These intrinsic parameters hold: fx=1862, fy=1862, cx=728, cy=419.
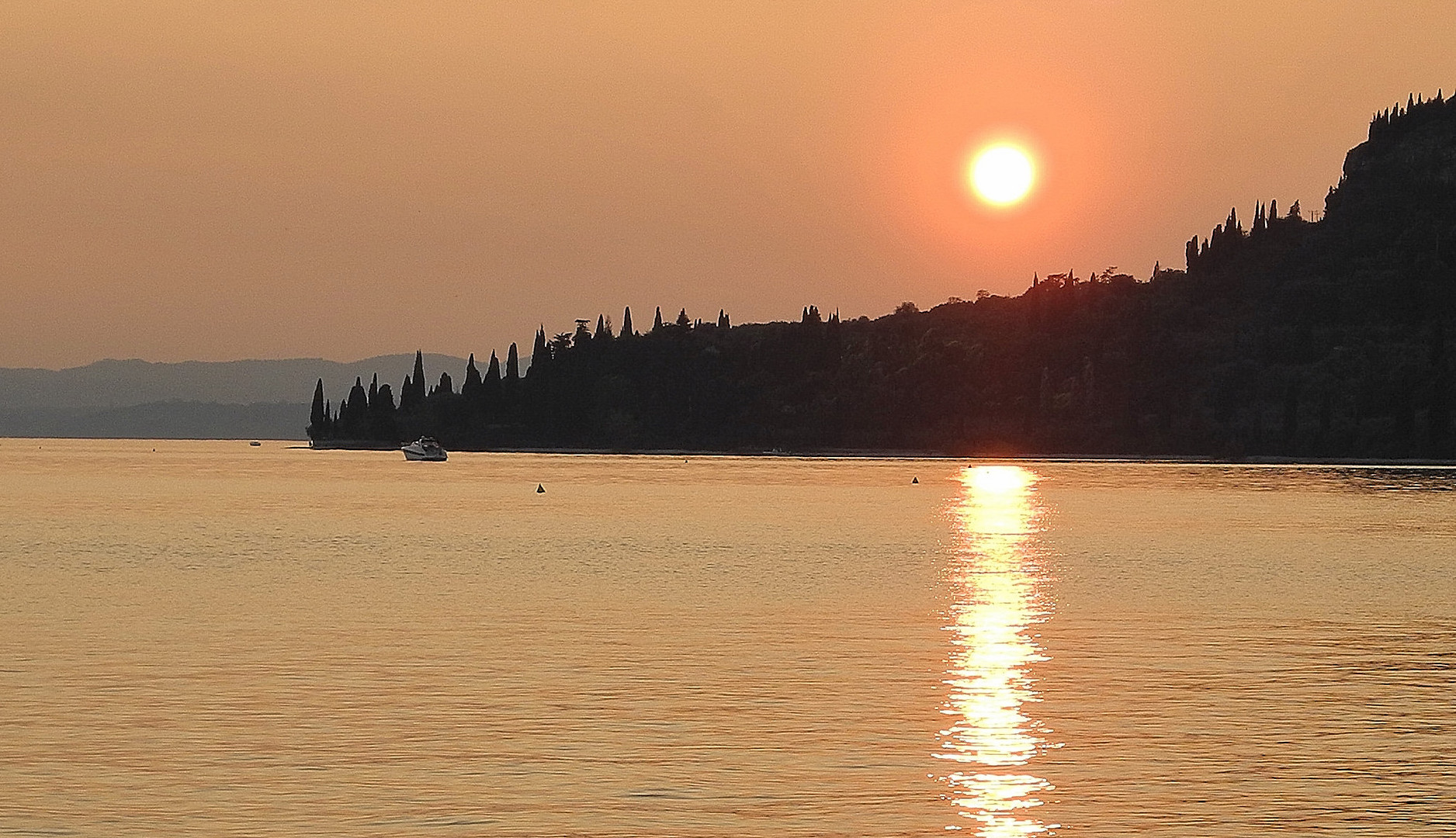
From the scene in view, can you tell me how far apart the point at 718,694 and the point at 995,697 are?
19.6ft

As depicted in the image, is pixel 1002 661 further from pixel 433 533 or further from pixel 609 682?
pixel 433 533

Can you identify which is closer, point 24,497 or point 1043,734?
point 1043,734

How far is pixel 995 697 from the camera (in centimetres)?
4009

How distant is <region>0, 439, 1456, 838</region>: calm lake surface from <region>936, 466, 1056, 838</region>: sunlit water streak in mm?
132

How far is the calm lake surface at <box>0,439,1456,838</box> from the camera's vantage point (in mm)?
27719

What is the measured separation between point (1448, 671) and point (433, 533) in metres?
77.5

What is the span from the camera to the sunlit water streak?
28.0 m

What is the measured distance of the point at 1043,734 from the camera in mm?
34688

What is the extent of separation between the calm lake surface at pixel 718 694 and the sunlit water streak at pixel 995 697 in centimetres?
13

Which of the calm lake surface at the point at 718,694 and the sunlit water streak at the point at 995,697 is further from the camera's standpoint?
the sunlit water streak at the point at 995,697

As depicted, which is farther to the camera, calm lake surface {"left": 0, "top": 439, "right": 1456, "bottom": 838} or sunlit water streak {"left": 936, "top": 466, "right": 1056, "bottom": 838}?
sunlit water streak {"left": 936, "top": 466, "right": 1056, "bottom": 838}

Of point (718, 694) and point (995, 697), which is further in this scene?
point (995, 697)

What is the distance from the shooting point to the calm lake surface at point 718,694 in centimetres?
2772

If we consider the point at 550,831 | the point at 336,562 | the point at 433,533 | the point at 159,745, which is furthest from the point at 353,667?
the point at 433,533
